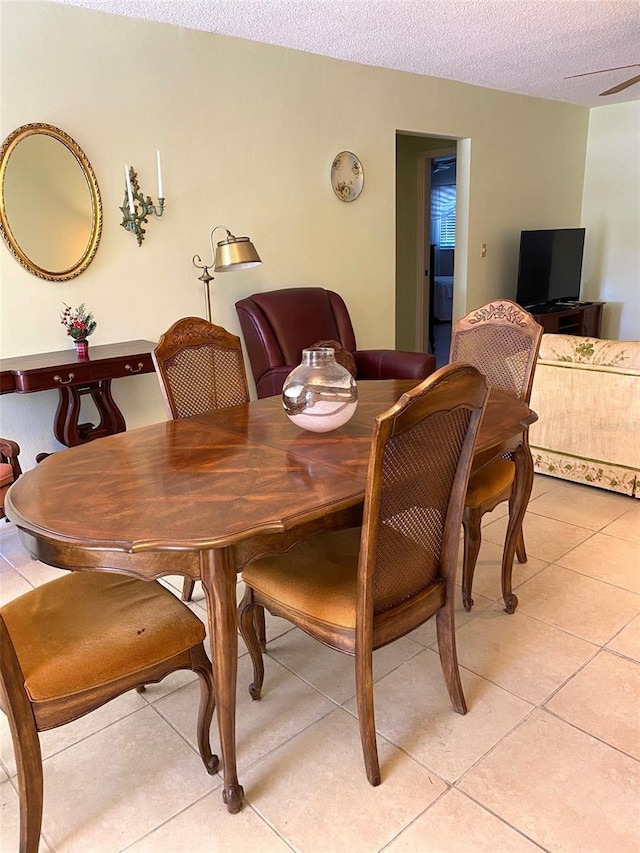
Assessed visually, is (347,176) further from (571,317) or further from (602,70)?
(571,317)

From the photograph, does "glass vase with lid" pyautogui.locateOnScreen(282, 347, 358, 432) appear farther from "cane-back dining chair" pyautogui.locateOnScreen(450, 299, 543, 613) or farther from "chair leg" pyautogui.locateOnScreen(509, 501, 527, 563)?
"chair leg" pyautogui.locateOnScreen(509, 501, 527, 563)

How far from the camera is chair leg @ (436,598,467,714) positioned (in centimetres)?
185

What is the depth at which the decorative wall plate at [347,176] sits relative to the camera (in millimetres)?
4453

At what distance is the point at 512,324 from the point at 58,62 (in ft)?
8.54

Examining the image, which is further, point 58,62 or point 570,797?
point 58,62

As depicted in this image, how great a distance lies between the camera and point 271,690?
6.79ft

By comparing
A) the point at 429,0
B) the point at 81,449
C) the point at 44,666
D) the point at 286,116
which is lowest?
the point at 44,666

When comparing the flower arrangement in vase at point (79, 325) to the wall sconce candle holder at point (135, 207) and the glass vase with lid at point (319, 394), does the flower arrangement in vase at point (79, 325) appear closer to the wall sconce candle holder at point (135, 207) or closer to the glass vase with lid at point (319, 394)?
the wall sconce candle holder at point (135, 207)

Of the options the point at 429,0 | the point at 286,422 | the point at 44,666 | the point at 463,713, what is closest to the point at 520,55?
the point at 429,0

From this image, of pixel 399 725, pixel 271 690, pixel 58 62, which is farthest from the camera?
pixel 58 62

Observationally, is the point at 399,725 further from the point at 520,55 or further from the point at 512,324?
the point at 520,55

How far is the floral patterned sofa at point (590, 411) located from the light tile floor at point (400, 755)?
3.65 ft

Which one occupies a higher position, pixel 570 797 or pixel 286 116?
pixel 286 116

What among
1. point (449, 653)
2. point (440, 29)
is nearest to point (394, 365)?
point (440, 29)
